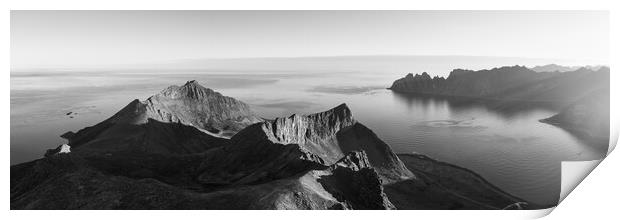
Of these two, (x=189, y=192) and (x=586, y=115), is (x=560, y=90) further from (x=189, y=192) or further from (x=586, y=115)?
(x=189, y=192)

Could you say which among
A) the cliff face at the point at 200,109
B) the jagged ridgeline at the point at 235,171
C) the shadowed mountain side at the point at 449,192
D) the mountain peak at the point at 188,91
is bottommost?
the shadowed mountain side at the point at 449,192

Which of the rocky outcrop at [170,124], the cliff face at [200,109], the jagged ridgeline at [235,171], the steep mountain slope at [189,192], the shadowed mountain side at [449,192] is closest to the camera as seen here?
the steep mountain slope at [189,192]

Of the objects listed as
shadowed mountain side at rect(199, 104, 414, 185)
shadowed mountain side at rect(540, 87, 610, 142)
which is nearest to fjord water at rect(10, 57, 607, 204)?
shadowed mountain side at rect(540, 87, 610, 142)

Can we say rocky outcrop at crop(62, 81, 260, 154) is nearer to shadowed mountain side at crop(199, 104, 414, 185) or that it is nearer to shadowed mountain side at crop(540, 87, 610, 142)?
shadowed mountain side at crop(199, 104, 414, 185)

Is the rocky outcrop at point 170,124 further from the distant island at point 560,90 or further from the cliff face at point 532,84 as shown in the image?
the cliff face at point 532,84

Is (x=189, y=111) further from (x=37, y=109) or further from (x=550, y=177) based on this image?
(x=550, y=177)

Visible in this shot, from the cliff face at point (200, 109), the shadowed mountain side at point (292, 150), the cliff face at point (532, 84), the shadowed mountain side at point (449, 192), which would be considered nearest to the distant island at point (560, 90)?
the cliff face at point (532, 84)

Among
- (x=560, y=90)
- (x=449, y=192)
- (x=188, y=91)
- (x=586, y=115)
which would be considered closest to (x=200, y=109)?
(x=188, y=91)
